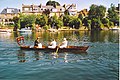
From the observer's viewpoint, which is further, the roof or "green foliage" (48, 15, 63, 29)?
the roof

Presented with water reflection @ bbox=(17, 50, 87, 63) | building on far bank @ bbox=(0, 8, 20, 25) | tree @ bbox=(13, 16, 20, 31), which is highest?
building on far bank @ bbox=(0, 8, 20, 25)

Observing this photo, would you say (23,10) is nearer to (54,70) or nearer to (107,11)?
(107,11)

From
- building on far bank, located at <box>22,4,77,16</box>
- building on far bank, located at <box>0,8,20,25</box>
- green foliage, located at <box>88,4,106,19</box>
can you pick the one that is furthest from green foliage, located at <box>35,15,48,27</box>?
green foliage, located at <box>88,4,106,19</box>

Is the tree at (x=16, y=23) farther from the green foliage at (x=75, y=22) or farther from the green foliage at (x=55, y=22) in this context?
the green foliage at (x=75, y=22)

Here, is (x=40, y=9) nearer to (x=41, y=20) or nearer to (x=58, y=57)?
(x=41, y=20)

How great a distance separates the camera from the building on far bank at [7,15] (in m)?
113

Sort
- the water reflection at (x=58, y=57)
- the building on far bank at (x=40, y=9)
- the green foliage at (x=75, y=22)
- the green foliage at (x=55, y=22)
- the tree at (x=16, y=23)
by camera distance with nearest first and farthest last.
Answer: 1. the water reflection at (x=58, y=57)
2. the tree at (x=16, y=23)
3. the green foliage at (x=55, y=22)
4. the green foliage at (x=75, y=22)
5. the building on far bank at (x=40, y=9)

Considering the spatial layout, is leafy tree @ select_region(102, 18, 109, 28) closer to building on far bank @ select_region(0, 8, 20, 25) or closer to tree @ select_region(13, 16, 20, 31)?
tree @ select_region(13, 16, 20, 31)

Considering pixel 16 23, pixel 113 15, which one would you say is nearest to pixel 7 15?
pixel 16 23

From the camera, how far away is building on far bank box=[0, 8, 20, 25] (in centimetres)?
11294

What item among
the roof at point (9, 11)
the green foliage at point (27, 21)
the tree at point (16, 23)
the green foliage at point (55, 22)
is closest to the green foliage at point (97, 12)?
the green foliage at point (55, 22)

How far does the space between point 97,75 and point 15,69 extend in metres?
7.55

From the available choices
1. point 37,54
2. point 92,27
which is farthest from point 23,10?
point 37,54

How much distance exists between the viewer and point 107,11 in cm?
12206
